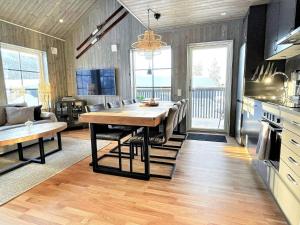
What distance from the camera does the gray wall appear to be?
405 centimetres

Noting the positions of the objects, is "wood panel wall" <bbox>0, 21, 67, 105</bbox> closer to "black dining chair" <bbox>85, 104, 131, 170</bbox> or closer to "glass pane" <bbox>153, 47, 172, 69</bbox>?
"black dining chair" <bbox>85, 104, 131, 170</bbox>

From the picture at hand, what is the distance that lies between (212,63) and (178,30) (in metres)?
1.15

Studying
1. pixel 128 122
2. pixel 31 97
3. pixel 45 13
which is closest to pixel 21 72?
pixel 31 97

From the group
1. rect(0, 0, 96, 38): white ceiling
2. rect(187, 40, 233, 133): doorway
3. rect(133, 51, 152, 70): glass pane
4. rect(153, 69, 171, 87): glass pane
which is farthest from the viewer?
rect(133, 51, 152, 70): glass pane

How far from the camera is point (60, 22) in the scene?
4914 mm

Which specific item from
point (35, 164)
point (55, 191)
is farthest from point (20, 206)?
point (35, 164)

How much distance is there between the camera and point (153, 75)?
4.91m

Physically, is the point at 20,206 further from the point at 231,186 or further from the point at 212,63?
the point at 212,63

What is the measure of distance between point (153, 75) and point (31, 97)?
10.6 feet

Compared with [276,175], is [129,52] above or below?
above

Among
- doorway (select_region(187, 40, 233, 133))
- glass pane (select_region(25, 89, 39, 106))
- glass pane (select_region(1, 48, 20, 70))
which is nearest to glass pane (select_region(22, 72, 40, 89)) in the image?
glass pane (select_region(25, 89, 39, 106))

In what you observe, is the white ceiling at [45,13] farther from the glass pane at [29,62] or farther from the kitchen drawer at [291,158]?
the kitchen drawer at [291,158]

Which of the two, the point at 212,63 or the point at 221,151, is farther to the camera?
the point at 212,63

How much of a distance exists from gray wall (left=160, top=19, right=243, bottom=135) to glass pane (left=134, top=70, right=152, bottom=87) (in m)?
0.73
